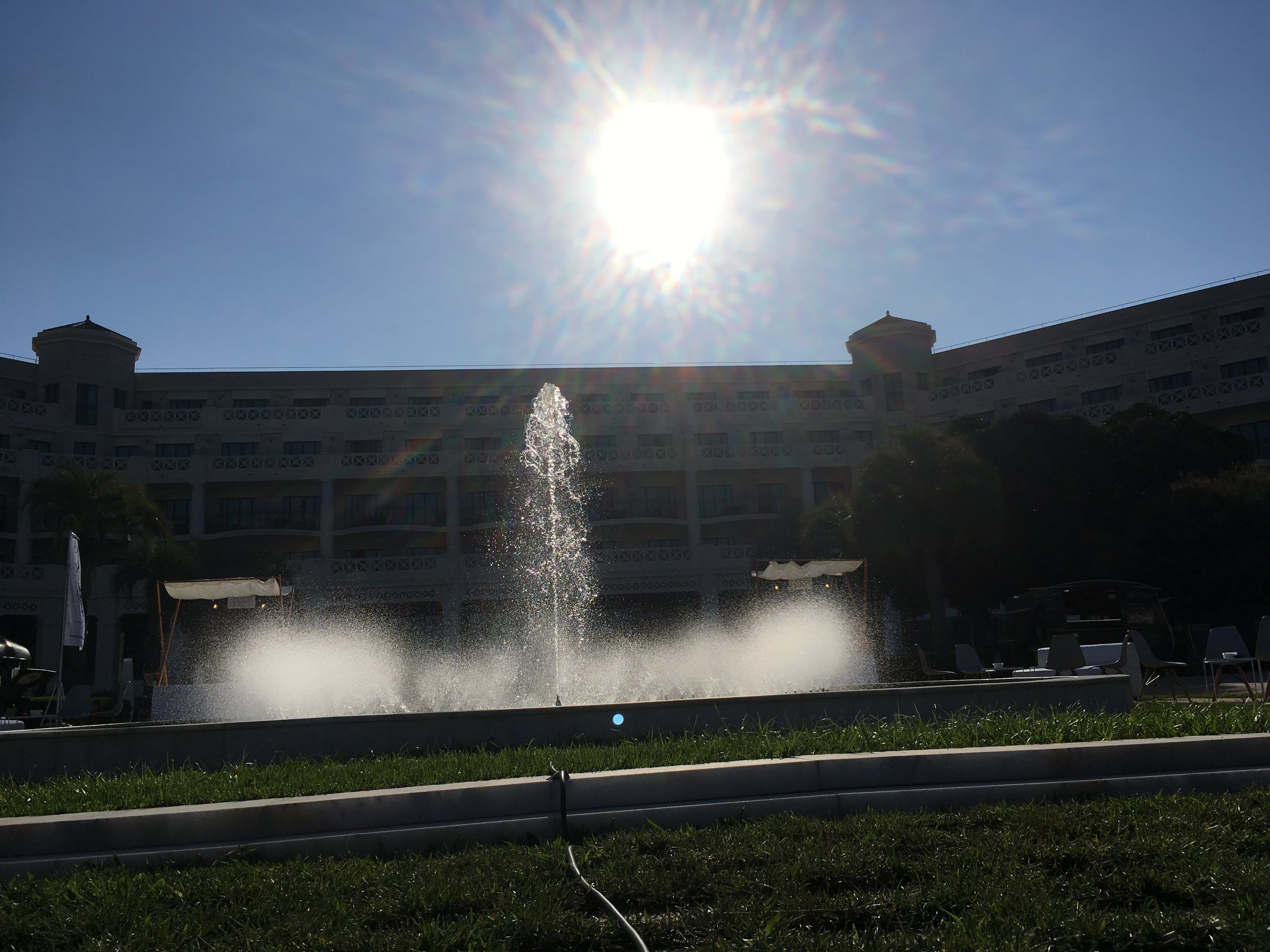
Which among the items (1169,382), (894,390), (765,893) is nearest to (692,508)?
(894,390)

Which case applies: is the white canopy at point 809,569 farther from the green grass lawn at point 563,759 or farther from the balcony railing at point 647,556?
the balcony railing at point 647,556

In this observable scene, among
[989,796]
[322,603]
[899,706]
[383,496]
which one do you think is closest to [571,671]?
[899,706]

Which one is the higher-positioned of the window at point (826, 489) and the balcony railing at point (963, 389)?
the balcony railing at point (963, 389)

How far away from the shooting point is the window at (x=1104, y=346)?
49.2 m

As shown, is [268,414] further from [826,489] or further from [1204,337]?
[1204,337]

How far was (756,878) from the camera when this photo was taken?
4.14 metres

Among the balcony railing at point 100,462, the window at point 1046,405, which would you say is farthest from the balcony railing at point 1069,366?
the balcony railing at point 100,462

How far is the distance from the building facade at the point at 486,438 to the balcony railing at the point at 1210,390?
83 millimetres

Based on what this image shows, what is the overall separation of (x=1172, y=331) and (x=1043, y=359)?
604 centimetres

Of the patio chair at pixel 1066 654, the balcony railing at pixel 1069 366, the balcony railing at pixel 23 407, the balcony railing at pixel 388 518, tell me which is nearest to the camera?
the patio chair at pixel 1066 654

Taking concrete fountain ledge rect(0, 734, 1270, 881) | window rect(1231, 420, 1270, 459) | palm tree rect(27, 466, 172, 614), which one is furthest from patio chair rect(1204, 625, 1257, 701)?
palm tree rect(27, 466, 172, 614)

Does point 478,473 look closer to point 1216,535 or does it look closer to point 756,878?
point 1216,535

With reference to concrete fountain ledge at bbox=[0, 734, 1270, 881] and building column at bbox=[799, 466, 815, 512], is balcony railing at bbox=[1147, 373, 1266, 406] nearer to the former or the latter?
building column at bbox=[799, 466, 815, 512]

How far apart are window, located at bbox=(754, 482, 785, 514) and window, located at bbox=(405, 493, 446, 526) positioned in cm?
1590
